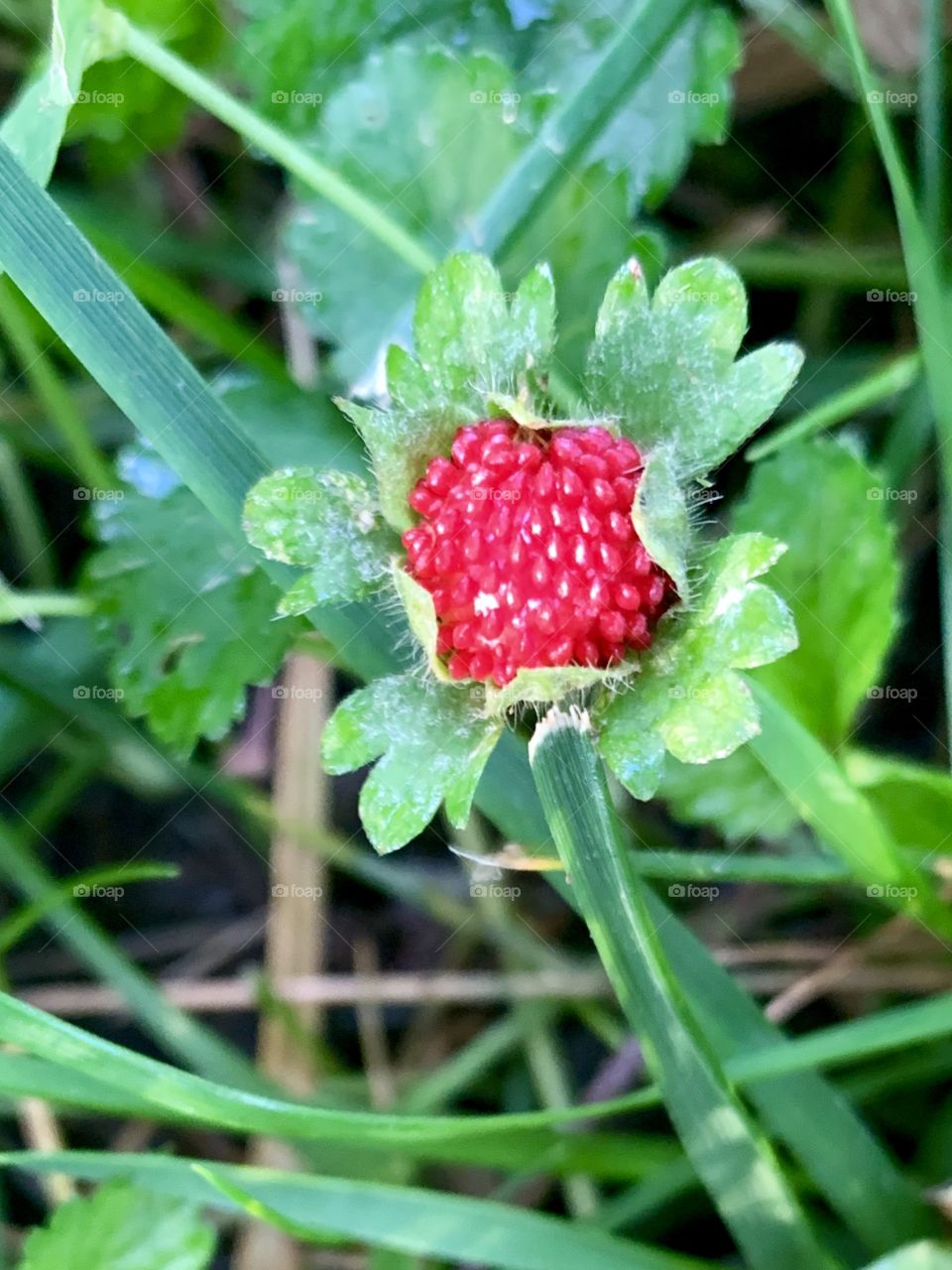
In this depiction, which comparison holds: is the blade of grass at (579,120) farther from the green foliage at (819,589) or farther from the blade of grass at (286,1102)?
the blade of grass at (286,1102)

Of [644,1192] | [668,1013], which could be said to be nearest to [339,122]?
[668,1013]

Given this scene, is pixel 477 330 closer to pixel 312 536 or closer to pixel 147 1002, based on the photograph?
pixel 312 536

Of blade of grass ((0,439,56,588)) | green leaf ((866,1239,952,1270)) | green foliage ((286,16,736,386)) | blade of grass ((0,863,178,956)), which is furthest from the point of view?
blade of grass ((0,439,56,588))

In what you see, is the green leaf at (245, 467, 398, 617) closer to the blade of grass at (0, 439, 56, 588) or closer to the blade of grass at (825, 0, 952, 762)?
the blade of grass at (825, 0, 952, 762)

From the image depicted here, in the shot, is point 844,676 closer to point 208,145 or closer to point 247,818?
point 247,818
